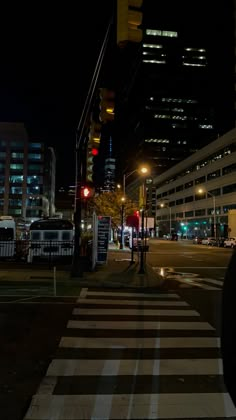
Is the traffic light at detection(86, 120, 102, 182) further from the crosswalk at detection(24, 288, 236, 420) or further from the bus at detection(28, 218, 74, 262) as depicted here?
the bus at detection(28, 218, 74, 262)

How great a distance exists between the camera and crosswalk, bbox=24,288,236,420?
4.57 meters

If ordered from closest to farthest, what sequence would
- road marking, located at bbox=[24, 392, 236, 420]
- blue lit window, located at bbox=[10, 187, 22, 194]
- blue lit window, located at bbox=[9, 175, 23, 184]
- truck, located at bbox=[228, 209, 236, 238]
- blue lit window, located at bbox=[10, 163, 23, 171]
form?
road marking, located at bbox=[24, 392, 236, 420], truck, located at bbox=[228, 209, 236, 238], blue lit window, located at bbox=[10, 187, 22, 194], blue lit window, located at bbox=[9, 175, 23, 184], blue lit window, located at bbox=[10, 163, 23, 171]

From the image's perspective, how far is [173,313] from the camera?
1035 centimetres

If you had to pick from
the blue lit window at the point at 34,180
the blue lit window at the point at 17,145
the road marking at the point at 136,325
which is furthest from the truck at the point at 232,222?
the blue lit window at the point at 17,145

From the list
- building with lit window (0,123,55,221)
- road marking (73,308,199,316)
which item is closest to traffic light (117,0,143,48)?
road marking (73,308,199,316)

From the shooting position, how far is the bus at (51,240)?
2453 centimetres

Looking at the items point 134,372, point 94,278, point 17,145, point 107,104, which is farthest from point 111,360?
point 17,145

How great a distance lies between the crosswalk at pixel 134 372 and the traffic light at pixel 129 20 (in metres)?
5.07

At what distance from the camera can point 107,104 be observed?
10.7m

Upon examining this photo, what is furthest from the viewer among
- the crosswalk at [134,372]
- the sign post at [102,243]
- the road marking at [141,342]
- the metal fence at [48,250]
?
the metal fence at [48,250]

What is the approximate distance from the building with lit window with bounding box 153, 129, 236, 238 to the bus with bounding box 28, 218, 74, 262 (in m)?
46.8

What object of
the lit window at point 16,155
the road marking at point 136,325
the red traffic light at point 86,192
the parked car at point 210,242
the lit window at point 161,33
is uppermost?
the lit window at point 161,33

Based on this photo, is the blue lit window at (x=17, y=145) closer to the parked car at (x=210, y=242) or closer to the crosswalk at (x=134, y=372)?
the parked car at (x=210, y=242)

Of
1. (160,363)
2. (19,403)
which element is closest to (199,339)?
(160,363)
